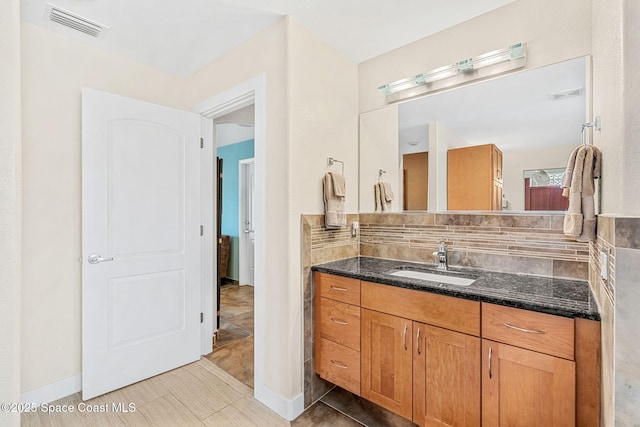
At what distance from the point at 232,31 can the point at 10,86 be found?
1.44 metres

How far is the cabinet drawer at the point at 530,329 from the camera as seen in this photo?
1.17 meters

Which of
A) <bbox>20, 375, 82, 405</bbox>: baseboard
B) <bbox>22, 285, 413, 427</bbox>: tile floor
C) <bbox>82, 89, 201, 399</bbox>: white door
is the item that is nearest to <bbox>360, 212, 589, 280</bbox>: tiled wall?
<bbox>22, 285, 413, 427</bbox>: tile floor

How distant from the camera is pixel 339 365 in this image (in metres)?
1.88

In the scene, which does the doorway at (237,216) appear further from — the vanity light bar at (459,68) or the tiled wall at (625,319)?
the tiled wall at (625,319)

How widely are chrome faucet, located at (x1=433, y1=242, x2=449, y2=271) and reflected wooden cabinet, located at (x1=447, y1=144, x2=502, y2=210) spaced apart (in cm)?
27

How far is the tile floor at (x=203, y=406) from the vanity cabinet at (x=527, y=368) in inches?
28.6

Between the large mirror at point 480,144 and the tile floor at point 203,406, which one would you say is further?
the tile floor at point 203,406

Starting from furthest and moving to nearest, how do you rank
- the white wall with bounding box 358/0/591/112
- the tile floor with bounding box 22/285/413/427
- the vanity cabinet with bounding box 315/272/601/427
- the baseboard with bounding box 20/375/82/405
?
the baseboard with bounding box 20/375/82/405
the tile floor with bounding box 22/285/413/427
the white wall with bounding box 358/0/591/112
the vanity cabinet with bounding box 315/272/601/427

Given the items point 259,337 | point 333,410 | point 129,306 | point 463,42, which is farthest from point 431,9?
point 129,306

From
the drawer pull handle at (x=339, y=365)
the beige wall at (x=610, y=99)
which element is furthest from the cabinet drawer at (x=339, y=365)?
the beige wall at (x=610, y=99)

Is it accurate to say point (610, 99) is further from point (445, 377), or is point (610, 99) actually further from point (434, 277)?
point (445, 377)

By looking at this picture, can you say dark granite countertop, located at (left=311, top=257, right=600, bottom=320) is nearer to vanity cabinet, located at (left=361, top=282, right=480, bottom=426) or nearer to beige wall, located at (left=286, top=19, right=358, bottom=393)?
vanity cabinet, located at (left=361, top=282, right=480, bottom=426)

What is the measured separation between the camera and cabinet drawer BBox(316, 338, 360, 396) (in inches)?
71.3

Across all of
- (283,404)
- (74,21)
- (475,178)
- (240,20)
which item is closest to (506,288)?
(475,178)
